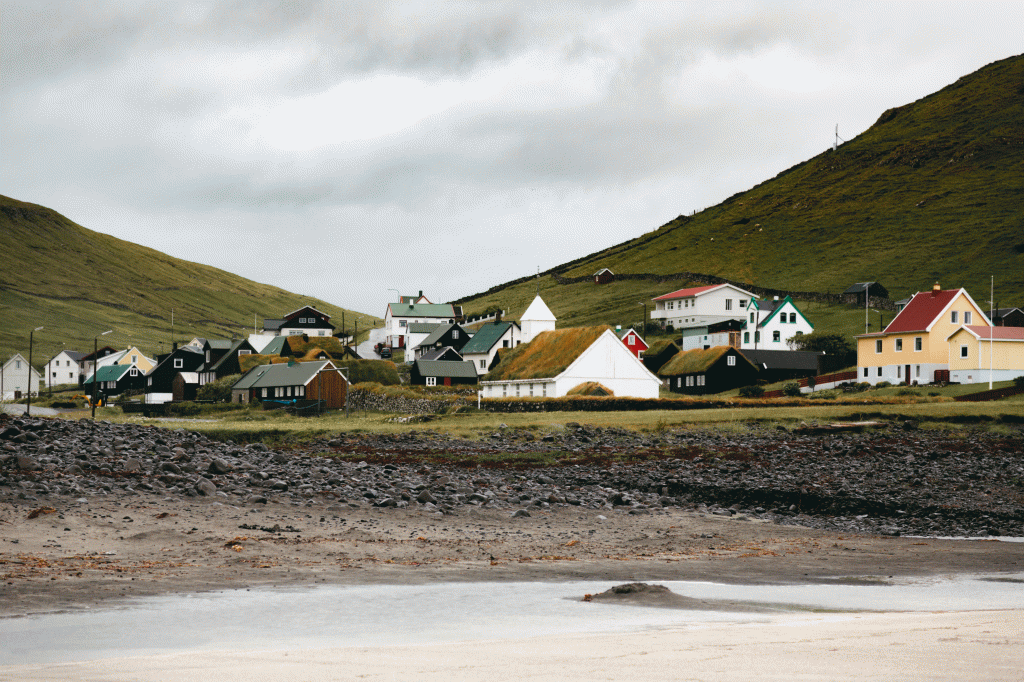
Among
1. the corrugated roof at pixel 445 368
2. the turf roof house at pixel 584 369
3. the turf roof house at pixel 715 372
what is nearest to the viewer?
the turf roof house at pixel 584 369

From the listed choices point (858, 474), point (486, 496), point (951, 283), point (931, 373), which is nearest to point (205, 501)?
point (486, 496)

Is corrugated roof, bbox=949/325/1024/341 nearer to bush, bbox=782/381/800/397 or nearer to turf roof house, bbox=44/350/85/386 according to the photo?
bush, bbox=782/381/800/397

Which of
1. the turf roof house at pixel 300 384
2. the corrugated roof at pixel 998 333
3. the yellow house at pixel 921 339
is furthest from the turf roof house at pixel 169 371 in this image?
the corrugated roof at pixel 998 333

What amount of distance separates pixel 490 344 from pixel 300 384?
3457cm

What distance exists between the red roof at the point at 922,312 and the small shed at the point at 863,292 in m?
42.2

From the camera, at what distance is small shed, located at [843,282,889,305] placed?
13088 centimetres

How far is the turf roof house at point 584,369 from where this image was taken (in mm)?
76688

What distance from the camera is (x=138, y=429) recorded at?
141 ft

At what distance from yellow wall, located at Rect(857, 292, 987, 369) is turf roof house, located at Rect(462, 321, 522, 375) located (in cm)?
4831

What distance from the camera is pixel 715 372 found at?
9325 centimetres

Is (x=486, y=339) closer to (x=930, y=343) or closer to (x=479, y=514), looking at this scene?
(x=930, y=343)

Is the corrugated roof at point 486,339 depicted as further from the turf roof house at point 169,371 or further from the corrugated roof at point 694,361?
the turf roof house at point 169,371

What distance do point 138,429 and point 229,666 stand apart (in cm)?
3698

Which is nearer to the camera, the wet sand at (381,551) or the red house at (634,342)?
the wet sand at (381,551)
